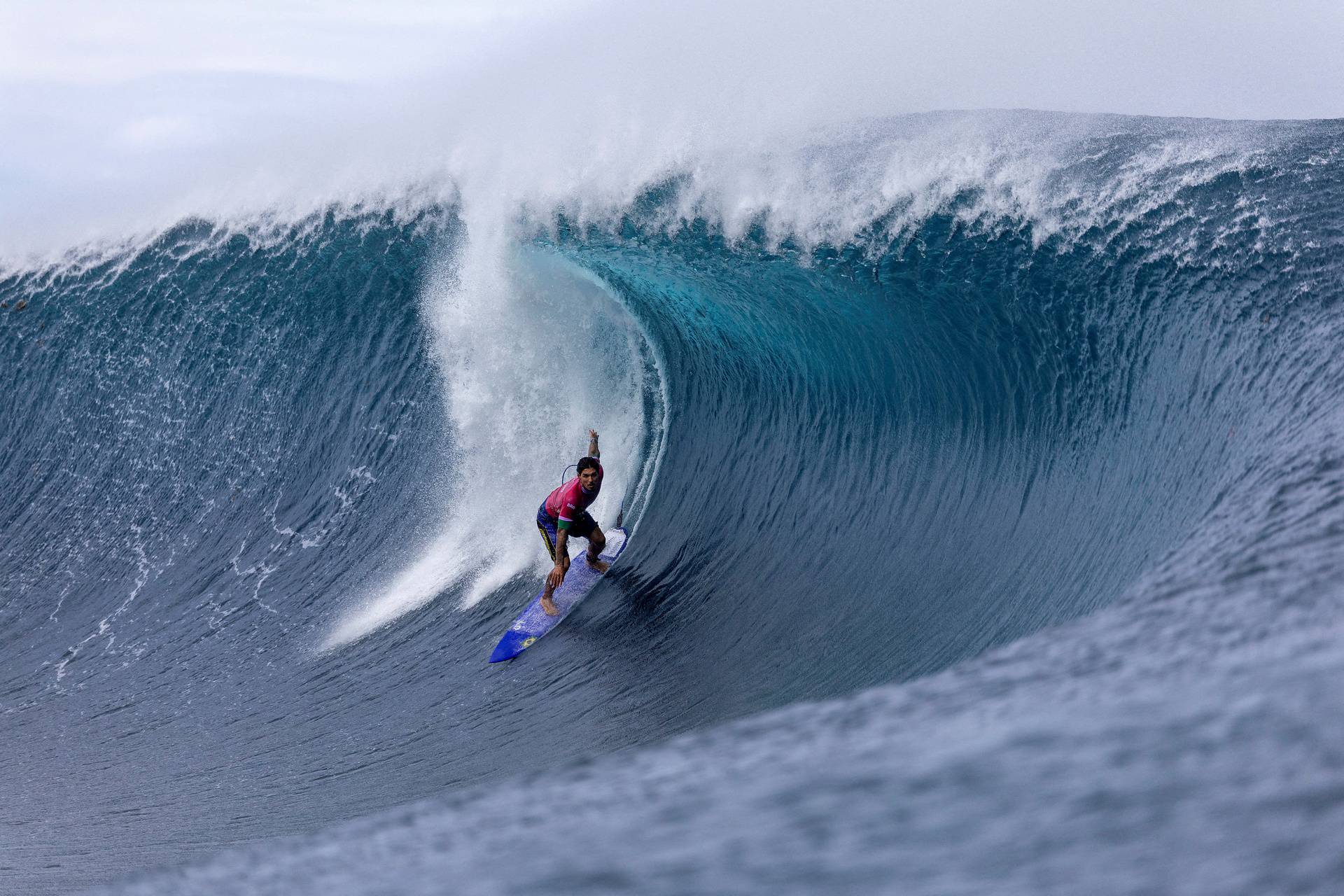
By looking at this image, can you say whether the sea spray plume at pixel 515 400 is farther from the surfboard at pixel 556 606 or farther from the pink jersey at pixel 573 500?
the pink jersey at pixel 573 500

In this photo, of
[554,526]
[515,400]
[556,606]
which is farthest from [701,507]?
[515,400]

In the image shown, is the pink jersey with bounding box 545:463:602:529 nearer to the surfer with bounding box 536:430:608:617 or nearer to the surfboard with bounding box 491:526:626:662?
the surfer with bounding box 536:430:608:617

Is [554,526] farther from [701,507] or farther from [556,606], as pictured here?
[701,507]

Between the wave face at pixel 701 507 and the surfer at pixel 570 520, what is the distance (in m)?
0.32

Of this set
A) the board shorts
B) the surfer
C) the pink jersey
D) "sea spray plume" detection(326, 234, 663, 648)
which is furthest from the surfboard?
the pink jersey

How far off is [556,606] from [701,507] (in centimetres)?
137

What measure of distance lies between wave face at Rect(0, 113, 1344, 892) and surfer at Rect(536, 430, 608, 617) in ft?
1.06

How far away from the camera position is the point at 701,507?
25.6 feet

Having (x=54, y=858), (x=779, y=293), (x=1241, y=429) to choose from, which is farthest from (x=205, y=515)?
(x=1241, y=429)

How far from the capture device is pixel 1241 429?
14.3 feet

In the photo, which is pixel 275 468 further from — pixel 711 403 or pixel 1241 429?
pixel 1241 429

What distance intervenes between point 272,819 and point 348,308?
18.8 feet

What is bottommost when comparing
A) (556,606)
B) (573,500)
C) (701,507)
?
(556,606)

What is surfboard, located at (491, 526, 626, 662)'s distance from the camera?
693cm
